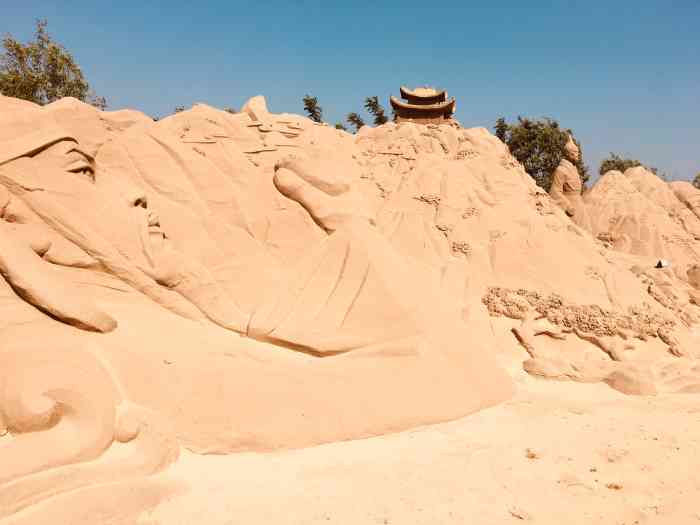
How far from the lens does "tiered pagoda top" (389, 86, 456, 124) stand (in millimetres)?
12719

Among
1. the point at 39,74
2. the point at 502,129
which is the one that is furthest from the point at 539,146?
the point at 39,74

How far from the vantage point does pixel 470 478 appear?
3.16 m

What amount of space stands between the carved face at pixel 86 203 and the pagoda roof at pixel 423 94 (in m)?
10.2

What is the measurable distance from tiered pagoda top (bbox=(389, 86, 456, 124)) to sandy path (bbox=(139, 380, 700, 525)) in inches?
398

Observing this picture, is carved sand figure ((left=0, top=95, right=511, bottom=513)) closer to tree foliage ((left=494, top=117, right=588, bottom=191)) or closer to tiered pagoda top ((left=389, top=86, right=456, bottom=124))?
tiered pagoda top ((left=389, top=86, right=456, bottom=124))

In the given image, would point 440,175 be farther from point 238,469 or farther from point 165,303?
point 238,469

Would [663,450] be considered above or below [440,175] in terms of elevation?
below

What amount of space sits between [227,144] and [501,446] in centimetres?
477

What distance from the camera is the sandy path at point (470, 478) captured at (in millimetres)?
2754

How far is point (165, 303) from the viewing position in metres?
4.13

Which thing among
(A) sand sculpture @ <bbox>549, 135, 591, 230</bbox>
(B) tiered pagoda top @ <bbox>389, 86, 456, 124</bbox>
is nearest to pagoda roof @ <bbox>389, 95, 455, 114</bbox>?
(B) tiered pagoda top @ <bbox>389, 86, 456, 124</bbox>

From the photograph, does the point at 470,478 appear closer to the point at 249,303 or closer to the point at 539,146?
the point at 249,303

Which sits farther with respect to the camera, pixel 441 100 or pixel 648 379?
pixel 441 100

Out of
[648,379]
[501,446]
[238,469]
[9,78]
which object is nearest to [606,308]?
[648,379]
